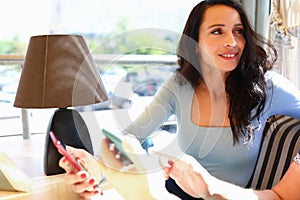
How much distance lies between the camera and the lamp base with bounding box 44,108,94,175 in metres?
1.20

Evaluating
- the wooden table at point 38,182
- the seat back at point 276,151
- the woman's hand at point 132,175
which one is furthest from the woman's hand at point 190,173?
the seat back at point 276,151

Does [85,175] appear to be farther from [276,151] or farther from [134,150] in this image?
[276,151]

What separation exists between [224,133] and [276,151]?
0.55ft

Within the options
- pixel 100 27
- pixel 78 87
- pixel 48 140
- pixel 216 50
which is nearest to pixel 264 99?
pixel 216 50

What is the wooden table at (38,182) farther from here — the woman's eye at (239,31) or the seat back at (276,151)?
the woman's eye at (239,31)

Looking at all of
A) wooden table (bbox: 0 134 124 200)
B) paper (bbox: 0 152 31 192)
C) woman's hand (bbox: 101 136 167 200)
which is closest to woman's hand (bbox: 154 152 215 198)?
woman's hand (bbox: 101 136 167 200)

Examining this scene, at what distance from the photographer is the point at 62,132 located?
1.21 meters

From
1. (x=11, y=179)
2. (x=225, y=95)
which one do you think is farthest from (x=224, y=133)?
(x=11, y=179)

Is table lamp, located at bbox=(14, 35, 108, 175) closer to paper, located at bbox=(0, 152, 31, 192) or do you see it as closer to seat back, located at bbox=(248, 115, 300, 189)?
paper, located at bbox=(0, 152, 31, 192)

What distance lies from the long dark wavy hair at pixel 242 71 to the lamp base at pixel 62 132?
384mm

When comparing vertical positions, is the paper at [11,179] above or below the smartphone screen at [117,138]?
below

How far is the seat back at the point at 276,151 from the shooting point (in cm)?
110

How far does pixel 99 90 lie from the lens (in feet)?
3.75

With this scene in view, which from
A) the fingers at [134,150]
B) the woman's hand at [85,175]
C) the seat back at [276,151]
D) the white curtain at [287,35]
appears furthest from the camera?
the white curtain at [287,35]
